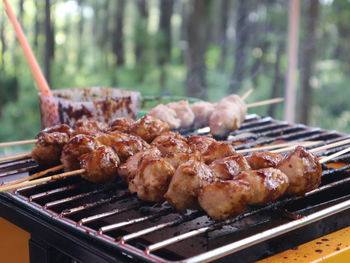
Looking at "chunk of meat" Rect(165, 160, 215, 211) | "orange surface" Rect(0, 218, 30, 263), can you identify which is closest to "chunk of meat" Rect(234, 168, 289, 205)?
"chunk of meat" Rect(165, 160, 215, 211)

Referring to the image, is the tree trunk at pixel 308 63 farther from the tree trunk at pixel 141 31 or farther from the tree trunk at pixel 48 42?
the tree trunk at pixel 141 31

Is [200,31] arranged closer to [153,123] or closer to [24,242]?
[153,123]

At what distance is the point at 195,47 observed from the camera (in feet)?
42.2

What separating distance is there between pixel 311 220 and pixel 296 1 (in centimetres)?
363

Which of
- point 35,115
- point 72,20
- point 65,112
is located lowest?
point 35,115

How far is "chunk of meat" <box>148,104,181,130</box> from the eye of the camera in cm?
354

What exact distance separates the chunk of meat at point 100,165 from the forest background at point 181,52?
1004cm

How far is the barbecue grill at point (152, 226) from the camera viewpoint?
5.92ft

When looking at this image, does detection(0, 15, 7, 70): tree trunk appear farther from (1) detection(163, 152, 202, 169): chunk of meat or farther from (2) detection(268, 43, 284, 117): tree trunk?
(1) detection(163, 152, 202, 169): chunk of meat

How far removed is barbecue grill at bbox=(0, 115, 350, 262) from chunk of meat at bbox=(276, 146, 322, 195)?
6 centimetres

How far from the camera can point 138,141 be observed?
281 centimetres

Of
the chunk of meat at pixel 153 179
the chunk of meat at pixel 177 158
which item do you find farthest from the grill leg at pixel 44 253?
the chunk of meat at pixel 177 158

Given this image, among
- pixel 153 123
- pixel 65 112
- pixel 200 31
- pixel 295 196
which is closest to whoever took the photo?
pixel 295 196

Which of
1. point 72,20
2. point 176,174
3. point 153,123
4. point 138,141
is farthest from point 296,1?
point 72,20
